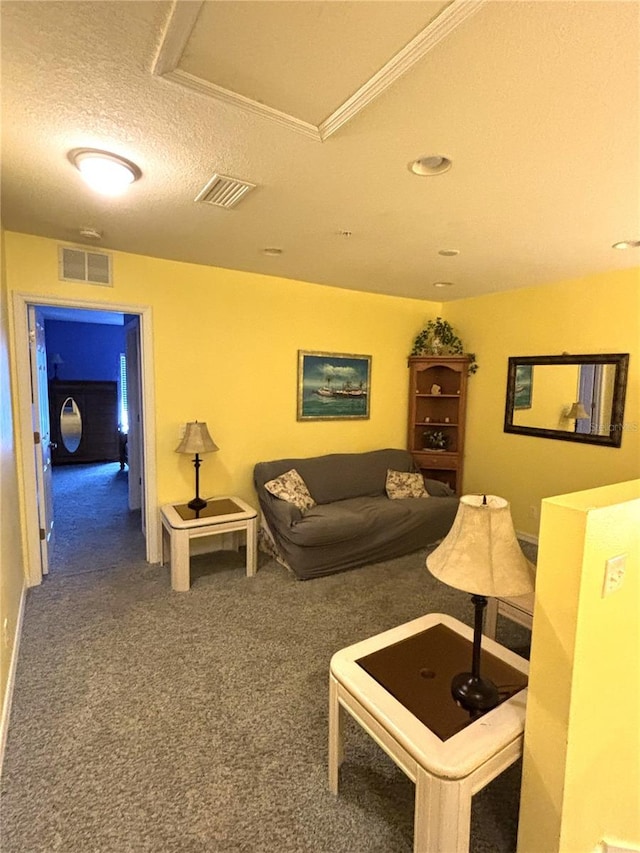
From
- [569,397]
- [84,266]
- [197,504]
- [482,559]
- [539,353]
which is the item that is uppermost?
Answer: [84,266]

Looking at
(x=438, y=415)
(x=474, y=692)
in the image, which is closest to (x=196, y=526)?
(x=474, y=692)

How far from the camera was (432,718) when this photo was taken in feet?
4.60

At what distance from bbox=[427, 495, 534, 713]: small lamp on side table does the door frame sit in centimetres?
279

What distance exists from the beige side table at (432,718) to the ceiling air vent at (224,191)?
2.19 metres

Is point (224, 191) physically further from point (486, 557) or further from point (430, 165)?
point (486, 557)

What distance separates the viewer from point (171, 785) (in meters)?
1.67

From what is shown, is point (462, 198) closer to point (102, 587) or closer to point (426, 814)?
point (426, 814)

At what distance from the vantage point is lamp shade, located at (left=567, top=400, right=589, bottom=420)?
12.5 ft

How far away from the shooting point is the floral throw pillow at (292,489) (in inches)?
144

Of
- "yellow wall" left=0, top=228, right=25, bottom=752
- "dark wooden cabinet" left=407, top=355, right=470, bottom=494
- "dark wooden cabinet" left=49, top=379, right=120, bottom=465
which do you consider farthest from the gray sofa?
"dark wooden cabinet" left=49, top=379, right=120, bottom=465

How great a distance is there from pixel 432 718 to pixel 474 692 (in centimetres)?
18

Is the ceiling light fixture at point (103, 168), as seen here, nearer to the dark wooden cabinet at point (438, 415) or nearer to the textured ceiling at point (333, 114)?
the textured ceiling at point (333, 114)

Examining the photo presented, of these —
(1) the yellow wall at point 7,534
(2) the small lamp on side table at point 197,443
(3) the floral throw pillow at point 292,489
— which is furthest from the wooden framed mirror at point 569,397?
(1) the yellow wall at point 7,534

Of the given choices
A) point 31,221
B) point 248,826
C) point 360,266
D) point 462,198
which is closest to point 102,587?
point 248,826
